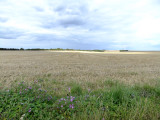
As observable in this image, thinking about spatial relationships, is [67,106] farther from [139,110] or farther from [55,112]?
[139,110]

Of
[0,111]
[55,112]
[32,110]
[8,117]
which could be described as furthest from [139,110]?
[0,111]

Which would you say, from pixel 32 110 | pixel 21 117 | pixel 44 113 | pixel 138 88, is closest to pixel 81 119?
pixel 44 113

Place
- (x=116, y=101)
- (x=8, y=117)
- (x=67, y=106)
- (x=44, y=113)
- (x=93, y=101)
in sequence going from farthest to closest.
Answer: (x=116, y=101) → (x=93, y=101) → (x=67, y=106) → (x=44, y=113) → (x=8, y=117)

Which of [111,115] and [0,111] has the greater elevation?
[0,111]

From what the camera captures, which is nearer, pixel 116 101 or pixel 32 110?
pixel 32 110

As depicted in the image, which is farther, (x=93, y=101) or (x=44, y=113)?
(x=93, y=101)

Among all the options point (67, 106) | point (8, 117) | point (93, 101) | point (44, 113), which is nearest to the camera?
point (8, 117)

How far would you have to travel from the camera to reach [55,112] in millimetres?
2600

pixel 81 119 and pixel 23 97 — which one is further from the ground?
pixel 23 97

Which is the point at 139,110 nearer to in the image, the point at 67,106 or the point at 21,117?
the point at 67,106

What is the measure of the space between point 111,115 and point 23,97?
2512 millimetres

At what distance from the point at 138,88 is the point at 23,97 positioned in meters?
4.40

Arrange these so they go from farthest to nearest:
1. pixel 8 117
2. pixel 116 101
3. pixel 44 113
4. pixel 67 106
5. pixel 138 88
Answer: pixel 138 88
pixel 116 101
pixel 67 106
pixel 44 113
pixel 8 117

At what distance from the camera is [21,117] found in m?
2.32
